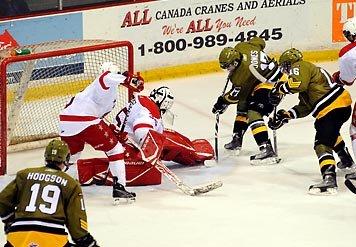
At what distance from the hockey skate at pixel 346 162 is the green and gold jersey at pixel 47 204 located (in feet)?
10.1

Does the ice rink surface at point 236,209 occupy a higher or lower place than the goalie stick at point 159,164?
lower

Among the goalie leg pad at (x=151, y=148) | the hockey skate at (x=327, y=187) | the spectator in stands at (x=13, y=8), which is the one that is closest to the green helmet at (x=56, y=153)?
the goalie leg pad at (x=151, y=148)

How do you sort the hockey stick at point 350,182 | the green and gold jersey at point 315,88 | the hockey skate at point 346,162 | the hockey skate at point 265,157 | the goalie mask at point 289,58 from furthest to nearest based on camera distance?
the hockey skate at point 265,157
the hockey skate at point 346,162
the goalie mask at point 289,58
the green and gold jersey at point 315,88
the hockey stick at point 350,182

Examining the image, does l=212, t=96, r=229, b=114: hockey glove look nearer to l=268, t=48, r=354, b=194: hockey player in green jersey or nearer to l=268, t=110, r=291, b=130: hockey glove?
l=268, t=110, r=291, b=130: hockey glove

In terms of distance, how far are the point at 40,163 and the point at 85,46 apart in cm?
90

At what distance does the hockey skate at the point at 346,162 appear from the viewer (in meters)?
8.35

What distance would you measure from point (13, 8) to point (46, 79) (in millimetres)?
1076

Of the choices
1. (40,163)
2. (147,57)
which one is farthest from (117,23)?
(40,163)

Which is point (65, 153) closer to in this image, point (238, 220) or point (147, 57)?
point (238, 220)

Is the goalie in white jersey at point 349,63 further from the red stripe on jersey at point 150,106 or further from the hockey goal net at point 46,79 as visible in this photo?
the hockey goal net at point 46,79

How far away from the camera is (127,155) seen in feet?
26.8

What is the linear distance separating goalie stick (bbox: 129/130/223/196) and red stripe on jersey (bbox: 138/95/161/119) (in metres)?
0.16

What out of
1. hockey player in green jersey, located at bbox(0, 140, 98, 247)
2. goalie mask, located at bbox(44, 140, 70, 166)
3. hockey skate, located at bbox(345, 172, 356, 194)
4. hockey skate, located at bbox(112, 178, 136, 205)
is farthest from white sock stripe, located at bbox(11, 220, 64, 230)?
hockey skate, located at bbox(345, 172, 356, 194)

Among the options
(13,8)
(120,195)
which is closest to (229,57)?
(120,195)
